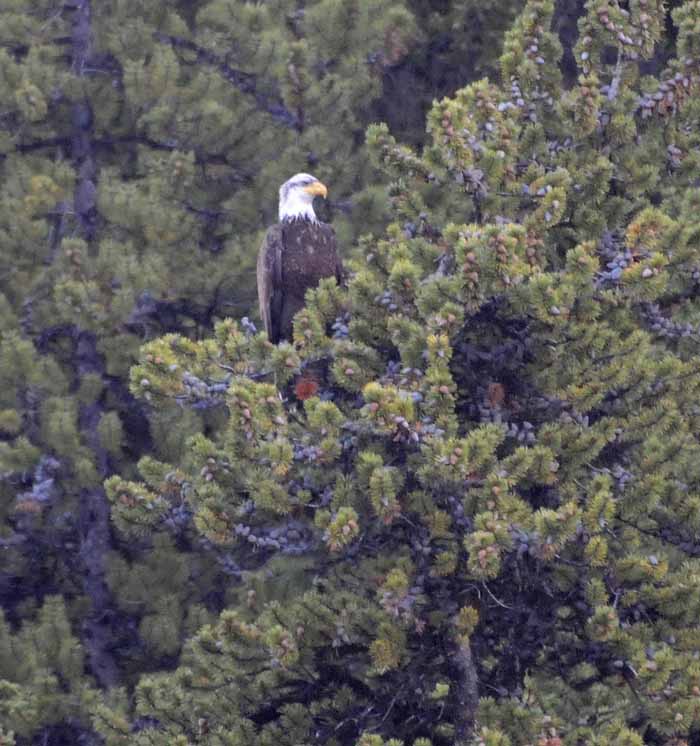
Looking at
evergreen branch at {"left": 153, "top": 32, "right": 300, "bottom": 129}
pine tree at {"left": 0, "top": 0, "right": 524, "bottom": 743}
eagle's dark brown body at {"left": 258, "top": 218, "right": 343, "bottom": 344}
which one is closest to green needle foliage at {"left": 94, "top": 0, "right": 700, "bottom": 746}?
eagle's dark brown body at {"left": 258, "top": 218, "right": 343, "bottom": 344}

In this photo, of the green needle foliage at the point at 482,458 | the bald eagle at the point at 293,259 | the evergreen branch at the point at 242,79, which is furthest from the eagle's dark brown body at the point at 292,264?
the green needle foliage at the point at 482,458

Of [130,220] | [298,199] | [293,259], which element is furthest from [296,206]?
[130,220]

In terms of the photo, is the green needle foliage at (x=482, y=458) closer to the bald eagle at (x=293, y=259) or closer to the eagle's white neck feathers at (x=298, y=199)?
the bald eagle at (x=293, y=259)

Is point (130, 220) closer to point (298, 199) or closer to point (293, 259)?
point (298, 199)

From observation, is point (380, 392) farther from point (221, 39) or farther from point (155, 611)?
point (221, 39)

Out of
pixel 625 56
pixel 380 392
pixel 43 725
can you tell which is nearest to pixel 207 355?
pixel 380 392

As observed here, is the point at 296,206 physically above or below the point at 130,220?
below
